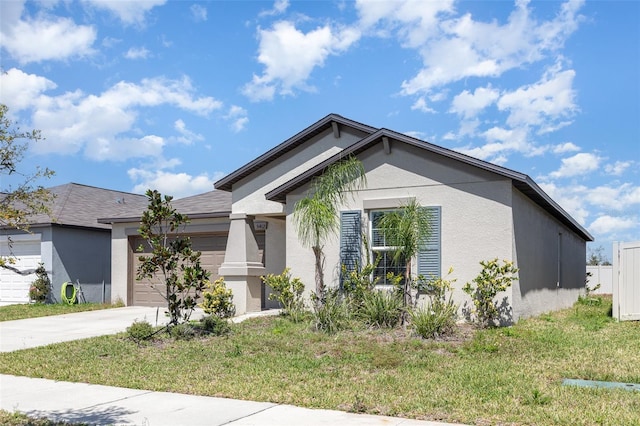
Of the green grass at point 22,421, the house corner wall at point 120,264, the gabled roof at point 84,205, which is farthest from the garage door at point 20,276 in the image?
the green grass at point 22,421

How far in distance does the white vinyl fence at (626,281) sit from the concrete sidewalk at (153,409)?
1015 centimetres

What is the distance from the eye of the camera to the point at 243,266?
16.8 metres

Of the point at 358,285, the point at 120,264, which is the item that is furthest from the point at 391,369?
the point at 120,264

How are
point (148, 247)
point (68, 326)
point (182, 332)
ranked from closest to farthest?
point (182, 332)
point (68, 326)
point (148, 247)

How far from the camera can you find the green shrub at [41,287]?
836 inches

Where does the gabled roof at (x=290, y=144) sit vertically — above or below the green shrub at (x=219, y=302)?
above

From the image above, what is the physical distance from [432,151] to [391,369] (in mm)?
5841

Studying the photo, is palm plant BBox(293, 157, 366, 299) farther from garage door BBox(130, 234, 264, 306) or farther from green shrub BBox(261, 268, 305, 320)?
garage door BBox(130, 234, 264, 306)

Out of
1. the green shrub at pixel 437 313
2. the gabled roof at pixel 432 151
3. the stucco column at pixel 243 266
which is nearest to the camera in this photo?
the green shrub at pixel 437 313

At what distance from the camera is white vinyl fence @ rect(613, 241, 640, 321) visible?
14344mm

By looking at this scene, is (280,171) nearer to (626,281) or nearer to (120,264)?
(120,264)

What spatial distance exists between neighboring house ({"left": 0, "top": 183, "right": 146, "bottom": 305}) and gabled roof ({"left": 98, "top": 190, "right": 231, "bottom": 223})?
255 cm

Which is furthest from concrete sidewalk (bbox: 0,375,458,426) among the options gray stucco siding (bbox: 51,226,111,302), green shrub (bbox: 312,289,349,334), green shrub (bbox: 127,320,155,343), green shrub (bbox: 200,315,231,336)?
gray stucco siding (bbox: 51,226,111,302)

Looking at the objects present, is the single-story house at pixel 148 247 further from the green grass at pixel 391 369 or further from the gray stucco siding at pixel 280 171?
the green grass at pixel 391 369
